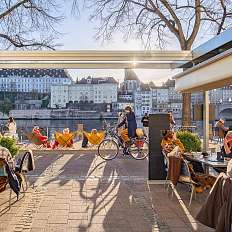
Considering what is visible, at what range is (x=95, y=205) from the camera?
21.0 feet

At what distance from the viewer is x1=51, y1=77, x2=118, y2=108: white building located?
1454 inches

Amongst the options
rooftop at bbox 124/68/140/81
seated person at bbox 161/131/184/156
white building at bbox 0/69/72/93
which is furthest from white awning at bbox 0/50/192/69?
white building at bbox 0/69/72/93

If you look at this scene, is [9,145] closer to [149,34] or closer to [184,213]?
[184,213]

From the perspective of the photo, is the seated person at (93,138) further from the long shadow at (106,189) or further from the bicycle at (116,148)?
the bicycle at (116,148)

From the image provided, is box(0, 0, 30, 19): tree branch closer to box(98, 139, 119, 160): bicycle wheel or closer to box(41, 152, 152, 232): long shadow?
box(41, 152, 152, 232): long shadow

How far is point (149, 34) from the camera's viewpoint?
16250 mm

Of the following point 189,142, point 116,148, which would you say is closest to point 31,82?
point 116,148

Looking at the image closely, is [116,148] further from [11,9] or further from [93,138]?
[11,9]

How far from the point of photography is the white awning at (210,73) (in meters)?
4.88

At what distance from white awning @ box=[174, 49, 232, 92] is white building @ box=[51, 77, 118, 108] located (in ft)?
86.1

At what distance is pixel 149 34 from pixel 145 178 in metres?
8.54

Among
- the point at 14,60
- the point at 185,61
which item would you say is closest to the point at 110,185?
the point at 185,61

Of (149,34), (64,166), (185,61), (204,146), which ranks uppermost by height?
(149,34)

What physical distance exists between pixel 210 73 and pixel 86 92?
1649 inches
